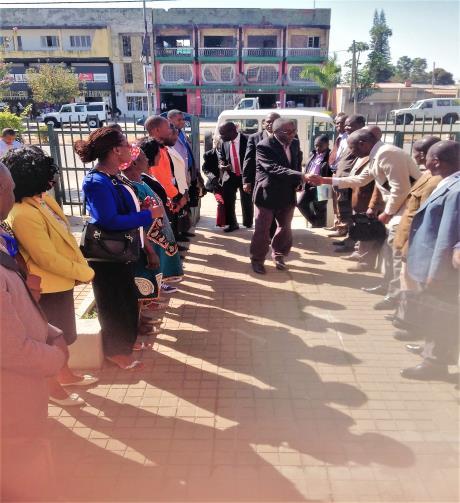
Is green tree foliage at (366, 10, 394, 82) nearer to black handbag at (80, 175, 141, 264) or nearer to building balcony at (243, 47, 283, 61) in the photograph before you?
building balcony at (243, 47, 283, 61)

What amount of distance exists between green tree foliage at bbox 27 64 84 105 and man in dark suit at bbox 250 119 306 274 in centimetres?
3153

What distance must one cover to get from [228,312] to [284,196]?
1583 millimetres

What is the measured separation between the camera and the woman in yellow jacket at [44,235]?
8.08 ft

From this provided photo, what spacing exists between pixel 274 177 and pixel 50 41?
38076 millimetres

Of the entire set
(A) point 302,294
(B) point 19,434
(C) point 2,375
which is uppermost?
(C) point 2,375

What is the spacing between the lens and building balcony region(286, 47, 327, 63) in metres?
34.3

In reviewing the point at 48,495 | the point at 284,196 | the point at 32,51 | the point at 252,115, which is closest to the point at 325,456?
the point at 48,495

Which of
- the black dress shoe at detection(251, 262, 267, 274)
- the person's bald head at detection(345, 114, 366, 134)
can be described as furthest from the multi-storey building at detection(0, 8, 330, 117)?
the black dress shoe at detection(251, 262, 267, 274)

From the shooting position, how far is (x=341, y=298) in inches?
181

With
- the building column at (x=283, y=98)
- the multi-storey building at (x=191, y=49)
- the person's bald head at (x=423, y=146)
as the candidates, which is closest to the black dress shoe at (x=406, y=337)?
the person's bald head at (x=423, y=146)

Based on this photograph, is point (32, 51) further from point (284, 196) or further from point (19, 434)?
point (19, 434)

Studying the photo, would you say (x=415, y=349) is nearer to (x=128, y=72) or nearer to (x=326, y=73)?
(x=326, y=73)

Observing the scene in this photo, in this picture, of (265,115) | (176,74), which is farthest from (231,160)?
(176,74)

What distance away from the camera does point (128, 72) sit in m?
37.3
